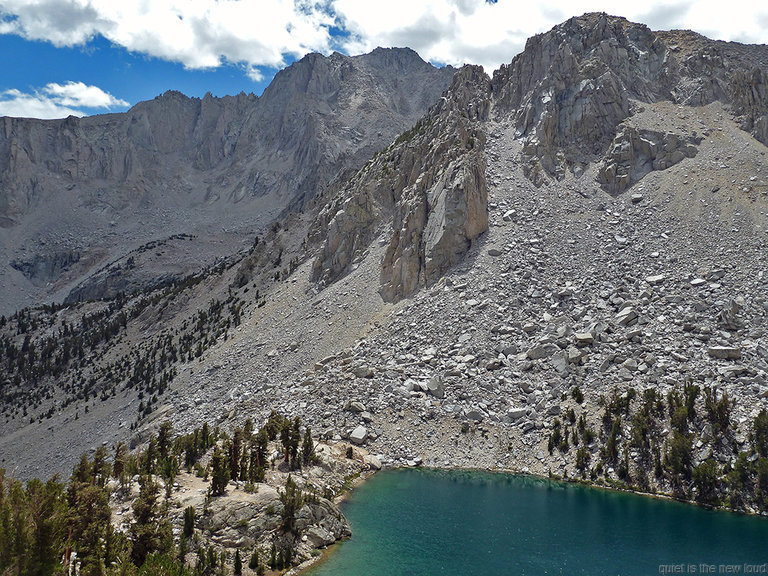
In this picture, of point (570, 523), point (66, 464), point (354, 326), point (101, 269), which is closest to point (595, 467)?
point (570, 523)

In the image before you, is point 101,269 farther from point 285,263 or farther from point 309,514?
point 309,514

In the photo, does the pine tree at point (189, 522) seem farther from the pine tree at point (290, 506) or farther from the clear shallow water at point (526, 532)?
the clear shallow water at point (526, 532)

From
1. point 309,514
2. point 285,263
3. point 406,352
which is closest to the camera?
point 309,514

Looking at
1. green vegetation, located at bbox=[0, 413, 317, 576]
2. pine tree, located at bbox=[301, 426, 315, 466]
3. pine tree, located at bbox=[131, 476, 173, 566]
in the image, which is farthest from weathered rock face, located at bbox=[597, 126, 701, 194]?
pine tree, located at bbox=[131, 476, 173, 566]

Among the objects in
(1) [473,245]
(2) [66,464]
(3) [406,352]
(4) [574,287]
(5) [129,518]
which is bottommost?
(2) [66,464]

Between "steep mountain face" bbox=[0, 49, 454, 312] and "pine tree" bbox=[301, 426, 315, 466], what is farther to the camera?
"steep mountain face" bbox=[0, 49, 454, 312]

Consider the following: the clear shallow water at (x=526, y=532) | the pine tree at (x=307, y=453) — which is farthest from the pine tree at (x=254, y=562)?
the pine tree at (x=307, y=453)

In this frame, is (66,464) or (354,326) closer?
(66,464)

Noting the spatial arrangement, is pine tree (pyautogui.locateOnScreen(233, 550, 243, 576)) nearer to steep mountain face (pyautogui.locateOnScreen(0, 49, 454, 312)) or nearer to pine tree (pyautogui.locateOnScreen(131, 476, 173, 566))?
pine tree (pyautogui.locateOnScreen(131, 476, 173, 566))
